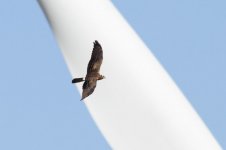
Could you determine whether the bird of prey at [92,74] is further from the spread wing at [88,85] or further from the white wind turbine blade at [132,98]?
the white wind turbine blade at [132,98]

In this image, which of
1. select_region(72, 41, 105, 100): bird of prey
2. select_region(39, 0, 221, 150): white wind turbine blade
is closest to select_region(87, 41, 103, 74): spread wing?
select_region(72, 41, 105, 100): bird of prey

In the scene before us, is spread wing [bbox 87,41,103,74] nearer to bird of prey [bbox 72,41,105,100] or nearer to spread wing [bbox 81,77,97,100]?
bird of prey [bbox 72,41,105,100]

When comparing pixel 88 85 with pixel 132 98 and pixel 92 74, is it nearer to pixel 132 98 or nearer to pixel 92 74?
pixel 92 74

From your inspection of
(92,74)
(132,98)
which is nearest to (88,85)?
(92,74)

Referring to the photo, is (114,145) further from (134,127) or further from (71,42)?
(71,42)

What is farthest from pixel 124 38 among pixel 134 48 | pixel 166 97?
pixel 166 97

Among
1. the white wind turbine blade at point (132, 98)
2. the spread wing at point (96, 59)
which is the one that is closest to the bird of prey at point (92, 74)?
the spread wing at point (96, 59)
